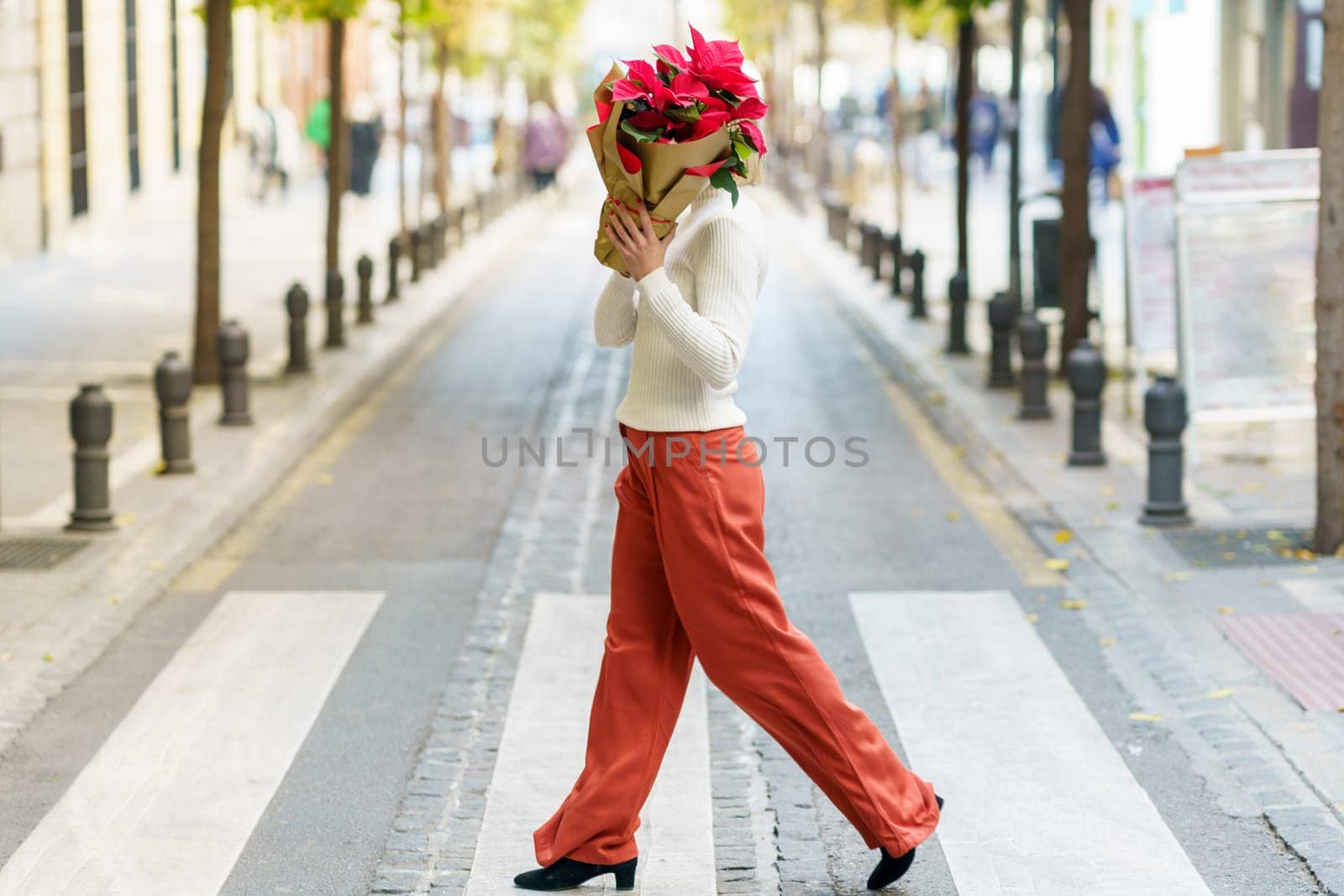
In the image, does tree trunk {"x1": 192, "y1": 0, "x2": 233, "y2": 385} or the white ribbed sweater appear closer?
the white ribbed sweater

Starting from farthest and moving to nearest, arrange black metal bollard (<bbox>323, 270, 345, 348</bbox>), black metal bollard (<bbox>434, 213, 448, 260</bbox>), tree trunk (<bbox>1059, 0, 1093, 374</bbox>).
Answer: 1. black metal bollard (<bbox>434, 213, 448, 260</bbox>)
2. black metal bollard (<bbox>323, 270, 345, 348</bbox>)
3. tree trunk (<bbox>1059, 0, 1093, 374</bbox>)

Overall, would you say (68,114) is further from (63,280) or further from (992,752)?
(992,752)

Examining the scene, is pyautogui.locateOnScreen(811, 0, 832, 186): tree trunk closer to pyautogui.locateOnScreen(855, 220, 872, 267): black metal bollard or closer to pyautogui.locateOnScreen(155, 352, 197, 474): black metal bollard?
pyautogui.locateOnScreen(855, 220, 872, 267): black metal bollard

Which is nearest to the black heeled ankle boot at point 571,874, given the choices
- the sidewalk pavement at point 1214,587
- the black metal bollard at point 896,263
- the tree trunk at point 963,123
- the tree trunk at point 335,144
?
the sidewalk pavement at point 1214,587

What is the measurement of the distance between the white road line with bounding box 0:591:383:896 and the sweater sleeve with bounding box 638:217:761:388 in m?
1.90

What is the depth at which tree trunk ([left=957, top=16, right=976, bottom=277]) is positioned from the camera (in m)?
18.0

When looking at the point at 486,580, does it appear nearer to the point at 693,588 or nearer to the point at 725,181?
the point at 693,588

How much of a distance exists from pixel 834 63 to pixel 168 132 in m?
39.5

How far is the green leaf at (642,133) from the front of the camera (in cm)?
468

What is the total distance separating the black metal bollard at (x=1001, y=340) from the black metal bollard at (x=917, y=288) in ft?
13.7

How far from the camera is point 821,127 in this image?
36625mm

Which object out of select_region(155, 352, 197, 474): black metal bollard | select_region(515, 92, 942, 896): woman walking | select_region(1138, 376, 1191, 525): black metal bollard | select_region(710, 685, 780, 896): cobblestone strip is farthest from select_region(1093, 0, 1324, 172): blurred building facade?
select_region(515, 92, 942, 896): woman walking

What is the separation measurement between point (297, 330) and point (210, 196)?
4.12 feet

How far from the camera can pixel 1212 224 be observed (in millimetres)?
11391
